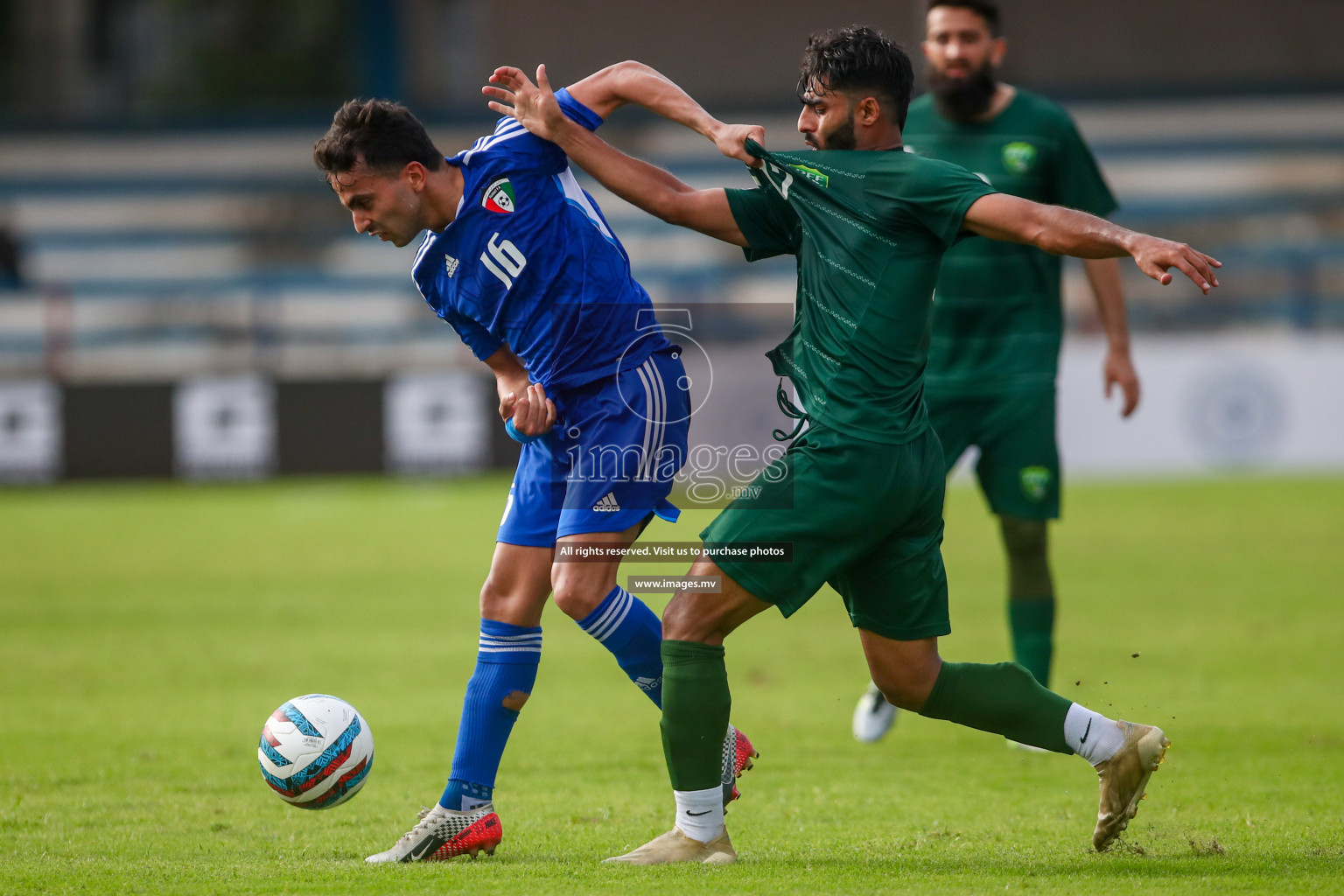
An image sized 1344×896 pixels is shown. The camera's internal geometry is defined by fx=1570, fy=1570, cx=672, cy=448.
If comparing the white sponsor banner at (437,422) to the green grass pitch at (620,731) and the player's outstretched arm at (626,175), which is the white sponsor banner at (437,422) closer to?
the green grass pitch at (620,731)

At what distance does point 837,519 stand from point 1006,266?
2545 millimetres

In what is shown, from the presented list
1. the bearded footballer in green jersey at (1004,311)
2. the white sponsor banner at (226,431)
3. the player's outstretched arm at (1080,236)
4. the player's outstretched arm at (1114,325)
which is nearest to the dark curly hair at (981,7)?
the bearded footballer in green jersey at (1004,311)

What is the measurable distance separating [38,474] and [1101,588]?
40.9 feet

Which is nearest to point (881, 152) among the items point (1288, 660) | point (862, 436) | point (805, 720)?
point (862, 436)

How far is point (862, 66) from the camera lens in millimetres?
3799

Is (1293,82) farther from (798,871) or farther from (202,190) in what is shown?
(798,871)

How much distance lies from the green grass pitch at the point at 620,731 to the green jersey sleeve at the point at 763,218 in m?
1.41

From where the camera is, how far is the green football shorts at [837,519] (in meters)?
3.77

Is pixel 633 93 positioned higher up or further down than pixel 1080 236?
higher up

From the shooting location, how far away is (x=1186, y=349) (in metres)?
16.1

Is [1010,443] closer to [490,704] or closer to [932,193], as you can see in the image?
[932,193]

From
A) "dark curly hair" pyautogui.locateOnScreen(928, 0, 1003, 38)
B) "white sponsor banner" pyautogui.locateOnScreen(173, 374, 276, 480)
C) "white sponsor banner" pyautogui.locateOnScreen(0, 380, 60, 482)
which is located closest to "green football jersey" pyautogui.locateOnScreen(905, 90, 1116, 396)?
"dark curly hair" pyautogui.locateOnScreen(928, 0, 1003, 38)

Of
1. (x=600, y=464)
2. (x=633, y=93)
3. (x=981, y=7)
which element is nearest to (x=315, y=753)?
(x=600, y=464)

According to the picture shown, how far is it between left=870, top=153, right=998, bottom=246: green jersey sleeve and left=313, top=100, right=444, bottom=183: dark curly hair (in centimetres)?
121
